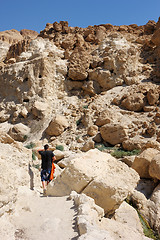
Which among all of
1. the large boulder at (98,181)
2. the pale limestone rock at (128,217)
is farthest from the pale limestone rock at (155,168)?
the pale limestone rock at (128,217)

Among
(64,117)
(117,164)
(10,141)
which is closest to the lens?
(117,164)

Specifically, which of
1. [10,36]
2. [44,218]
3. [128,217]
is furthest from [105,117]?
[10,36]

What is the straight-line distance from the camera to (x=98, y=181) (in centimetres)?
430

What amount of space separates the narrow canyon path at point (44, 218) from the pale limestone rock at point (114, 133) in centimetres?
738

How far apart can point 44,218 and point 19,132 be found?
35.7ft

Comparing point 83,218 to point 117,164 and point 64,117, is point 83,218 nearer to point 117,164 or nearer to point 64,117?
point 117,164

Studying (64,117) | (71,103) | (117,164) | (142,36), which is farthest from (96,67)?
(117,164)

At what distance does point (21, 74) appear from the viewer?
16.5 meters

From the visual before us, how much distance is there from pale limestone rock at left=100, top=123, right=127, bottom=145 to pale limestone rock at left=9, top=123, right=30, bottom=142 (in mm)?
5500

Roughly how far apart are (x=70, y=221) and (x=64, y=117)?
35.2 ft

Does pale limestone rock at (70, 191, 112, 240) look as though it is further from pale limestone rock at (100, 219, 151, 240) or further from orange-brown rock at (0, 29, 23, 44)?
orange-brown rock at (0, 29, 23, 44)

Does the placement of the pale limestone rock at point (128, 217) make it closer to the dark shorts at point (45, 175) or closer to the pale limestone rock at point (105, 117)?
the dark shorts at point (45, 175)

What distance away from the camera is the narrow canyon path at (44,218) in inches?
113

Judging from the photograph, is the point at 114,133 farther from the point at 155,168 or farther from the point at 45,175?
the point at 45,175
